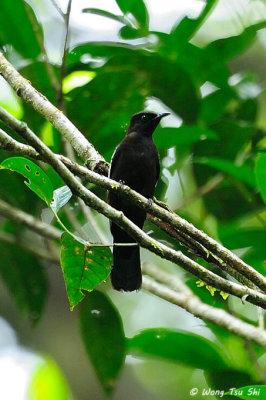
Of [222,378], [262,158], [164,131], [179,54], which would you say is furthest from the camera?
[179,54]

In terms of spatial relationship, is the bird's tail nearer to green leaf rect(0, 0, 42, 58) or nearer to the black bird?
the black bird

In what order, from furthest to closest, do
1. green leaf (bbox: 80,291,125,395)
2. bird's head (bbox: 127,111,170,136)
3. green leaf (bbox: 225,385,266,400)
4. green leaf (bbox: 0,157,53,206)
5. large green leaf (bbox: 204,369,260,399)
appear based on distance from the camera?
bird's head (bbox: 127,111,170,136)
green leaf (bbox: 80,291,125,395)
large green leaf (bbox: 204,369,260,399)
green leaf (bbox: 0,157,53,206)
green leaf (bbox: 225,385,266,400)

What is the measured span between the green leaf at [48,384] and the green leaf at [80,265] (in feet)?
8.41

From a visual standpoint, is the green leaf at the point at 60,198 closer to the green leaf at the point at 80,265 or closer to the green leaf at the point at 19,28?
the green leaf at the point at 80,265

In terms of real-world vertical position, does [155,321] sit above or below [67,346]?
above

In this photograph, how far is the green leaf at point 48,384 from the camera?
17.0 feet

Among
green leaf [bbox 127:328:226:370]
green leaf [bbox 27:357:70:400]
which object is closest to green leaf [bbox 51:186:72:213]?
green leaf [bbox 127:328:226:370]

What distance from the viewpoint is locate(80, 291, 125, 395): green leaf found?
3.78m

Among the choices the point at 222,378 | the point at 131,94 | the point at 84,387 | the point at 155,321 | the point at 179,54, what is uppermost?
the point at 179,54

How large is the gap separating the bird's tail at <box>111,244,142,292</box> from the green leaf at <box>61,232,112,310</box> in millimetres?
1292

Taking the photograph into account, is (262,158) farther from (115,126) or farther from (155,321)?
(155,321)

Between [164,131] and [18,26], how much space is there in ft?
3.70

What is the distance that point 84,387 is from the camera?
5223 millimetres

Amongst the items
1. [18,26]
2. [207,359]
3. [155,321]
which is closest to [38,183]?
[207,359]
